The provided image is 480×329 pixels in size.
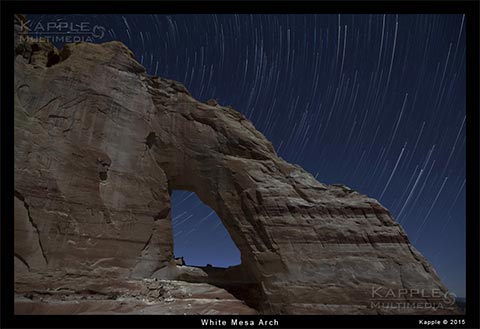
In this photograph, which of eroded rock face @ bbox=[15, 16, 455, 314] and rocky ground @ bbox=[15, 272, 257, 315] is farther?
eroded rock face @ bbox=[15, 16, 455, 314]

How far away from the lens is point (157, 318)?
36.3 feet

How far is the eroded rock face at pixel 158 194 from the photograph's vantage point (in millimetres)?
12375

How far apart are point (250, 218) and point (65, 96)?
7.86m

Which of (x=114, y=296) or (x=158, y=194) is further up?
(x=158, y=194)

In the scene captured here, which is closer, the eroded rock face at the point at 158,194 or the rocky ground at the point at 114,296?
the rocky ground at the point at 114,296

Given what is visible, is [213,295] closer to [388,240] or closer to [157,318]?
[157,318]

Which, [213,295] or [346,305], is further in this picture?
[213,295]

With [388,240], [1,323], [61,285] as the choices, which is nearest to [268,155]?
[388,240]

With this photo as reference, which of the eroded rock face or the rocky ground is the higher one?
the eroded rock face

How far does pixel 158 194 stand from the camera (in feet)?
49.7

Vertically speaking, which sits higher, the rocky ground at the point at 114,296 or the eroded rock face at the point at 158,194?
the eroded rock face at the point at 158,194

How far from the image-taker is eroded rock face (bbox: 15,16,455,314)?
12.4m

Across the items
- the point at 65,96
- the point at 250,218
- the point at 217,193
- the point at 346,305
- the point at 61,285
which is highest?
the point at 65,96

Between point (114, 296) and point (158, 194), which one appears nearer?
point (114, 296)
